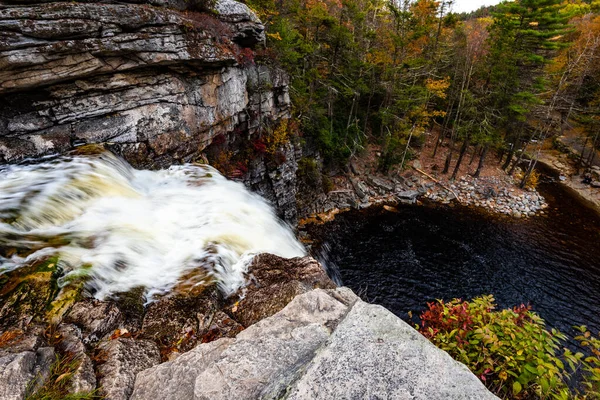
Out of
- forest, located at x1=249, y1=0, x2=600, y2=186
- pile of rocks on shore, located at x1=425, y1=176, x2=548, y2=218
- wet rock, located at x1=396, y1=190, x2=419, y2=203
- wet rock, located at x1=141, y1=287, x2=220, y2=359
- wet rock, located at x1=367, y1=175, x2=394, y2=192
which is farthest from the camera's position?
wet rock, located at x1=367, y1=175, x2=394, y2=192

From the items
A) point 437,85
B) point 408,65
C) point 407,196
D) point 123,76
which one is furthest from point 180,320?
point 408,65

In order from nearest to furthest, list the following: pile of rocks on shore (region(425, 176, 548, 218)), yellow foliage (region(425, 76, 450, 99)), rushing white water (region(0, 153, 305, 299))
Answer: rushing white water (region(0, 153, 305, 299)) < yellow foliage (region(425, 76, 450, 99)) < pile of rocks on shore (region(425, 176, 548, 218))

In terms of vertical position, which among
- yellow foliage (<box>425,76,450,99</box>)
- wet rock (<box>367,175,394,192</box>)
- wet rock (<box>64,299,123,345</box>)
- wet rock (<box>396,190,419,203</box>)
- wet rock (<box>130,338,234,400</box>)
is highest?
yellow foliage (<box>425,76,450,99</box>)

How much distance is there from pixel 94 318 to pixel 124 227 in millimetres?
2417

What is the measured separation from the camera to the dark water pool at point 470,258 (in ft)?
46.0

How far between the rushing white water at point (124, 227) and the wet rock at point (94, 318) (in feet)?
1.09

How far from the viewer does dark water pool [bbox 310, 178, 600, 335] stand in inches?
552

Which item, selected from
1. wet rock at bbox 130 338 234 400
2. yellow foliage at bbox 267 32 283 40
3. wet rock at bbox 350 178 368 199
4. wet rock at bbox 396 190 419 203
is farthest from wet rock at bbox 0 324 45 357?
wet rock at bbox 396 190 419 203

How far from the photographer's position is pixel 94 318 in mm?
3650

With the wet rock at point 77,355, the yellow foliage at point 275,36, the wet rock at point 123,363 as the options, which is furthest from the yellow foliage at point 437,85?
the wet rock at point 77,355

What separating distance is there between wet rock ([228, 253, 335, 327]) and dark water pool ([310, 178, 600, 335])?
9001 mm

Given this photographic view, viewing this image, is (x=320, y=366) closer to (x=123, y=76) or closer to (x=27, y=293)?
(x=27, y=293)

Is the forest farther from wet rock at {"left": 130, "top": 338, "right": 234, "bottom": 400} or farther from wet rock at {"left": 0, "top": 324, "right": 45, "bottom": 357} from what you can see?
wet rock at {"left": 130, "top": 338, "right": 234, "bottom": 400}

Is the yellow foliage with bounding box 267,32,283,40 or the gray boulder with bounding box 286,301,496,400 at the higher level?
the yellow foliage with bounding box 267,32,283,40
